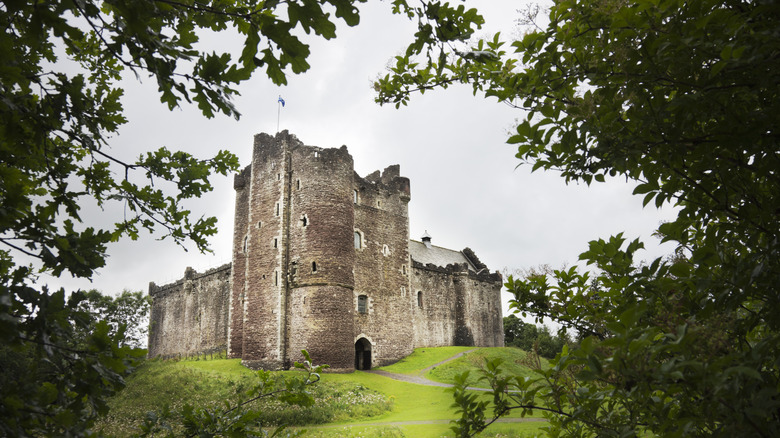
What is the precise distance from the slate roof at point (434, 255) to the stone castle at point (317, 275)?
246cm

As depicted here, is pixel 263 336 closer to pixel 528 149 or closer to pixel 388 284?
pixel 388 284

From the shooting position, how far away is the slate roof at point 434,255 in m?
40.4

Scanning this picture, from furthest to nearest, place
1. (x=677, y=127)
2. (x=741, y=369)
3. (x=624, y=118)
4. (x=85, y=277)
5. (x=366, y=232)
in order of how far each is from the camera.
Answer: (x=366, y=232) → (x=624, y=118) → (x=85, y=277) → (x=677, y=127) → (x=741, y=369)

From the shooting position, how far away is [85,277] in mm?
2355

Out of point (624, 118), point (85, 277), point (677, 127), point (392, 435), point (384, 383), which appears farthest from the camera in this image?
point (384, 383)

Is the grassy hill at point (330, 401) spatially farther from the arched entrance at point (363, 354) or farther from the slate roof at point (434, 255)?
the slate roof at point (434, 255)

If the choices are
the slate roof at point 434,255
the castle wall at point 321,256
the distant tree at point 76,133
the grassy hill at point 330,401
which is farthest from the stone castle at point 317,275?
the distant tree at point 76,133

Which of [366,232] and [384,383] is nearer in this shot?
[384,383]

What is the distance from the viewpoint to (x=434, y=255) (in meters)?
42.8

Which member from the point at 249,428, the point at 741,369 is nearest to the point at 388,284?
the point at 249,428

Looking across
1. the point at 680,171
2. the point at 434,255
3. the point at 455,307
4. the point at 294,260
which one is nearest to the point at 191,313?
the point at 294,260

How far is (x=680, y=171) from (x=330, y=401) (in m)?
18.6

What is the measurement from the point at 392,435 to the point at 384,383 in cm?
1044

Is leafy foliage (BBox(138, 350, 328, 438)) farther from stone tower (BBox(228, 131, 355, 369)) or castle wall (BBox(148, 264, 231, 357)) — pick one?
castle wall (BBox(148, 264, 231, 357))
